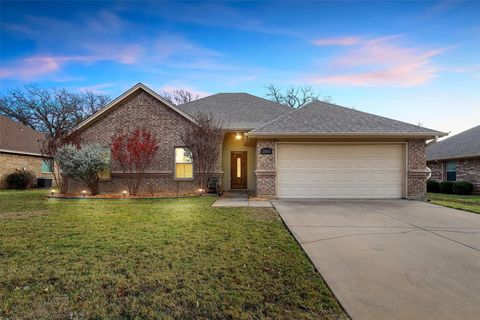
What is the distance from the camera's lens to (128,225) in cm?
602

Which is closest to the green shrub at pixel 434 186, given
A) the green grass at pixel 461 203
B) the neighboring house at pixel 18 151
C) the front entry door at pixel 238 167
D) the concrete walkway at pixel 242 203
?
the green grass at pixel 461 203

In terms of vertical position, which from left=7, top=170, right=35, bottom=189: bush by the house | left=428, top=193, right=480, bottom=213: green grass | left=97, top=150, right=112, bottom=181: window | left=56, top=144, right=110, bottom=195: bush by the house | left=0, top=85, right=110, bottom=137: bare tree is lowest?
left=428, top=193, right=480, bottom=213: green grass

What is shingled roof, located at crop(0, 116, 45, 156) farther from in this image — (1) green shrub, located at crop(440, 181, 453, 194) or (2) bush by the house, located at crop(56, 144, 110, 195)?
(1) green shrub, located at crop(440, 181, 453, 194)

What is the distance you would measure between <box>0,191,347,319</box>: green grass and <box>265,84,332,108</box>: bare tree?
96.7 ft

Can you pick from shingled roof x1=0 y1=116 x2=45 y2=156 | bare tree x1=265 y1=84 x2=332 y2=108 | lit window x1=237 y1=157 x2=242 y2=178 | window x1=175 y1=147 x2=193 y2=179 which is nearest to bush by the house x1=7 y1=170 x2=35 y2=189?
shingled roof x1=0 y1=116 x2=45 y2=156

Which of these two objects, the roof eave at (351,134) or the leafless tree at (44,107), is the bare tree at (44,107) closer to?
the leafless tree at (44,107)

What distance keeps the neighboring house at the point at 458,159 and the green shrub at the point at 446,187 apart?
1019 mm

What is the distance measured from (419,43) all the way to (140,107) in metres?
13.8

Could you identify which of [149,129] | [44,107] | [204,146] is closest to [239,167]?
[204,146]

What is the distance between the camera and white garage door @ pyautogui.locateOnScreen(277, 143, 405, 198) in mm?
10672

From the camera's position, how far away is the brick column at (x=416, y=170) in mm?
10461

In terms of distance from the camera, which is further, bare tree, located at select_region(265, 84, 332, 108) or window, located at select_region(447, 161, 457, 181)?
bare tree, located at select_region(265, 84, 332, 108)

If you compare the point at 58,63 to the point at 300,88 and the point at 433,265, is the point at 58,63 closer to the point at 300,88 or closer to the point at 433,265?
the point at 433,265

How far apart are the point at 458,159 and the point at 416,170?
373 inches
